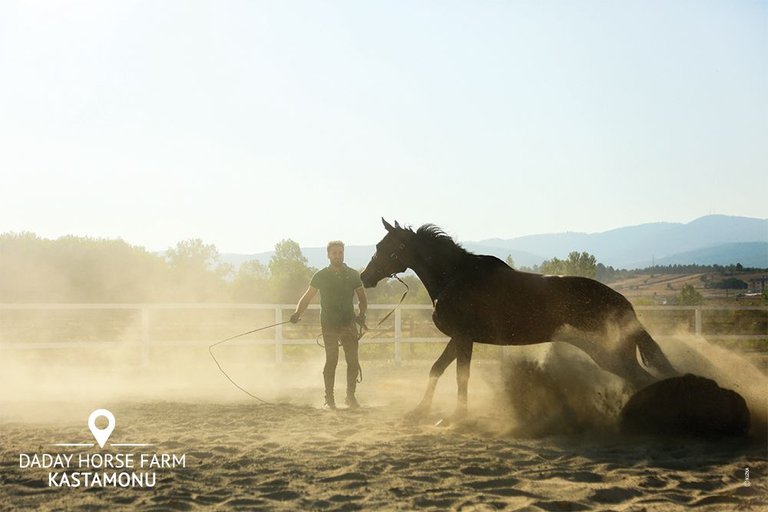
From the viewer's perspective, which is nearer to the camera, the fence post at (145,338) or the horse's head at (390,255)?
the horse's head at (390,255)

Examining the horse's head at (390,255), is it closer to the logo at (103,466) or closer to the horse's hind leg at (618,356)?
the horse's hind leg at (618,356)

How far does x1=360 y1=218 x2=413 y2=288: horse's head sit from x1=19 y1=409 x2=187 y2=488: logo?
2.96 meters

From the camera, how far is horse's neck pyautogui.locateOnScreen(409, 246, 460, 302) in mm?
7409

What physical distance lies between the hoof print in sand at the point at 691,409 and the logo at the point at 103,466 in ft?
12.0

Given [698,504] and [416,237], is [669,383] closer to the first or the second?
[698,504]

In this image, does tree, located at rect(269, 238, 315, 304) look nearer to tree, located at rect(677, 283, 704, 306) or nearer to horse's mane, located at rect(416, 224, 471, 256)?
tree, located at rect(677, 283, 704, 306)

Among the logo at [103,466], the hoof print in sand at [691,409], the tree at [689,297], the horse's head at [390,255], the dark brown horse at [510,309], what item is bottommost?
the logo at [103,466]

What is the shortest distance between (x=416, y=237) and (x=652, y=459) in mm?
3297

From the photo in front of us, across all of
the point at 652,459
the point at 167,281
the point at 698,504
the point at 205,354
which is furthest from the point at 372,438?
the point at 167,281

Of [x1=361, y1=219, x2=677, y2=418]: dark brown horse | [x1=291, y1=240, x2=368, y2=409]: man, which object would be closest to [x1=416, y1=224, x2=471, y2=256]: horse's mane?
[x1=361, y1=219, x2=677, y2=418]: dark brown horse

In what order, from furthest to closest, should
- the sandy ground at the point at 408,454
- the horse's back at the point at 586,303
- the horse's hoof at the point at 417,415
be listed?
the horse's hoof at the point at 417,415 < the horse's back at the point at 586,303 < the sandy ground at the point at 408,454

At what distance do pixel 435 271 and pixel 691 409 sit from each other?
8.89 ft

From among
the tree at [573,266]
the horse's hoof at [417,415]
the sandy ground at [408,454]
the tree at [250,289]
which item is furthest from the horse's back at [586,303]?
the tree at [250,289]

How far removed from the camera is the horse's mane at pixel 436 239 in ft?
24.7
